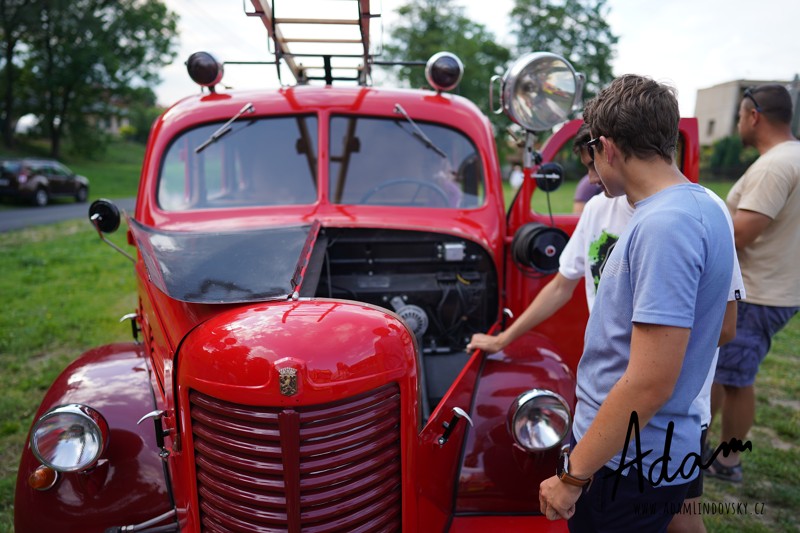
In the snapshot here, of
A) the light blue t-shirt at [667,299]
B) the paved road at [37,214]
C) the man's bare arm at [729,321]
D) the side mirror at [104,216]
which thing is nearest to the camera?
the light blue t-shirt at [667,299]

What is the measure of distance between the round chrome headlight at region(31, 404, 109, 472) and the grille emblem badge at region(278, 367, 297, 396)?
900 millimetres

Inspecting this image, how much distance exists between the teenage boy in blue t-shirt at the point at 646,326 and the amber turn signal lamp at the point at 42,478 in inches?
65.9

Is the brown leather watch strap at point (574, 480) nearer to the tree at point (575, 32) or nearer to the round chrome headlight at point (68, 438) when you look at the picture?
the round chrome headlight at point (68, 438)

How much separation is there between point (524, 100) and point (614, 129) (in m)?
1.43

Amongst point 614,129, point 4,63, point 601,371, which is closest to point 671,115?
point 614,129

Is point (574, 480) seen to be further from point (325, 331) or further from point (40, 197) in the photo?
point (40, 197)

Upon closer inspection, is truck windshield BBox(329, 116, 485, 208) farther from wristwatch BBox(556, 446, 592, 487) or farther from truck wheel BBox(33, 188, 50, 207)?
truck wheel BBox(33, 188, 50, 207)

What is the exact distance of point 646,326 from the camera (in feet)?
4.08

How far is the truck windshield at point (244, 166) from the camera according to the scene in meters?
3.09

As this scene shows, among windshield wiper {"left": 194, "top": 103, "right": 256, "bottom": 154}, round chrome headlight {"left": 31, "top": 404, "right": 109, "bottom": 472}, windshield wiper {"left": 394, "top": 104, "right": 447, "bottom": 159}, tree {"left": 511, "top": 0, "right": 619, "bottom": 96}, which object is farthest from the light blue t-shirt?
tree {"left": 511, "top": 0, "right": 619, "bottom": 96}

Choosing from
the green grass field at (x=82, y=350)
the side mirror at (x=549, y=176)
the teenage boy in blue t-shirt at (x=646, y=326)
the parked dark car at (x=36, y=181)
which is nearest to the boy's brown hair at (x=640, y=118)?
the teenage boy in blue t-shirt at (x=646, y=326)

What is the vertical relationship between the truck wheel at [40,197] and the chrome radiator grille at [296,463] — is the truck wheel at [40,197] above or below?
below

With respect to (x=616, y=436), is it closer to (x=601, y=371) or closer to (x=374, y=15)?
(x=601, y=371)

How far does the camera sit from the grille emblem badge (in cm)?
143
